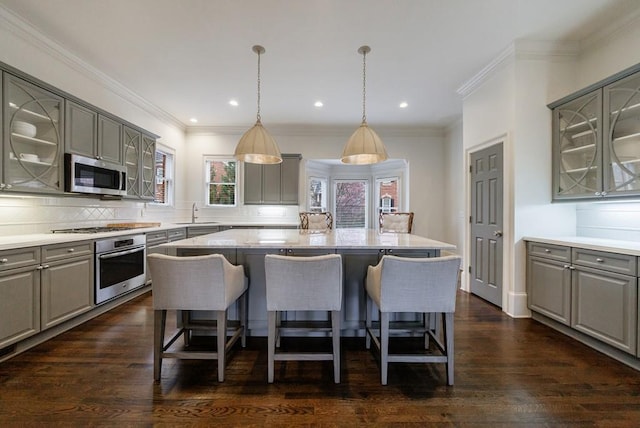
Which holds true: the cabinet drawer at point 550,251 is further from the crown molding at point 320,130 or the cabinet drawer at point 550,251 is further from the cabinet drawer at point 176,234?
the cabinet drawer at point 176,234

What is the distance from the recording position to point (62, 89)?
301cm

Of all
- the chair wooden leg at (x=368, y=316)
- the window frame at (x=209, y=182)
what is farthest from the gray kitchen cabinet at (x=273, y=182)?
the chair wooden leg at (x=368, y=316)

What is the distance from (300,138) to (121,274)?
3.84 m

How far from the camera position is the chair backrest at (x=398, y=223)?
13.4 ft

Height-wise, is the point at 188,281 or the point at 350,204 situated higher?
the point at 350,204

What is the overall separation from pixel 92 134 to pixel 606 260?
4.99 m

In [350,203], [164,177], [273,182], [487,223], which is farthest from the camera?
[350,203]

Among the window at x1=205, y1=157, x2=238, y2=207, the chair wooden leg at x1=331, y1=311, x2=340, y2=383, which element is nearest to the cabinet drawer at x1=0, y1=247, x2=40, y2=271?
the chair wooden leg at x1=331, y1=311, x2=340, y2=383

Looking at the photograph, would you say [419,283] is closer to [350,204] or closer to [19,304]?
[19,304]

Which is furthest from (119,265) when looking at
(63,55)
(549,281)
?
(549,281)

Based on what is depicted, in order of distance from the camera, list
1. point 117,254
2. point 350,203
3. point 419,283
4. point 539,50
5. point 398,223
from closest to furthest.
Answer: point 419,283, point 539,50, point 117,254, point 398,223, point 350,203

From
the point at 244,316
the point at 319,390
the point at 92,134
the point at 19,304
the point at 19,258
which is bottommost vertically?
the point at 319,390

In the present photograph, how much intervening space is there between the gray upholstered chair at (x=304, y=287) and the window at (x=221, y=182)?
4.29 meters

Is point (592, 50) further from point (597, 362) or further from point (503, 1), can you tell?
point (597, 362)
